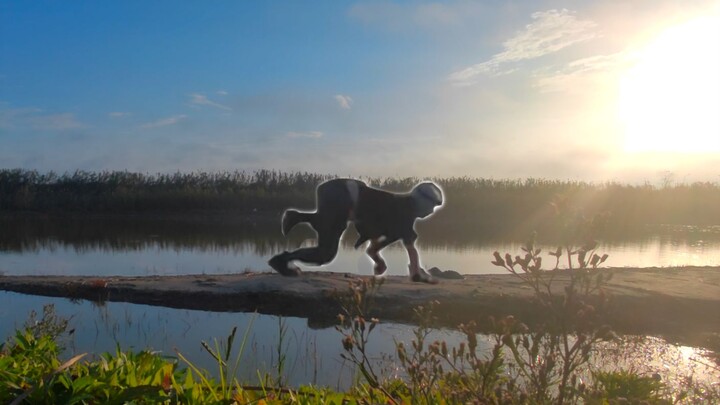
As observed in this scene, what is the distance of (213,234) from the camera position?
22844mm

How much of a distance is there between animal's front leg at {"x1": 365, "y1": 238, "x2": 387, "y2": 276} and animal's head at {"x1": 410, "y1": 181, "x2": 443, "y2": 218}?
2.11 ft

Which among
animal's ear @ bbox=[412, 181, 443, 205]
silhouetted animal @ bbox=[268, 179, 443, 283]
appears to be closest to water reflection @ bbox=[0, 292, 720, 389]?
silhouetted animal @ bbox=[268, 179, 443, 283]

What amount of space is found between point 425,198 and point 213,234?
604 inches

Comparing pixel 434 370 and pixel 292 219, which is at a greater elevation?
pixel 292 219

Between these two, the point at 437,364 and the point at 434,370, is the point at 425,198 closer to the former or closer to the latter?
the point at 437,364

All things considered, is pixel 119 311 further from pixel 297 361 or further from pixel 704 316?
pixel 704 316

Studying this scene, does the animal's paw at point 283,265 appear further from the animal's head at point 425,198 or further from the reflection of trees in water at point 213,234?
the reflection of trees in water at point 213,234

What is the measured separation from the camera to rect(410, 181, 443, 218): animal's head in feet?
28.5

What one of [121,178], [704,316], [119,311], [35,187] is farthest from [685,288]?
[35,187]

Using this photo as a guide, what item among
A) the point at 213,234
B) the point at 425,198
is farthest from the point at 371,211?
the point at 213,234

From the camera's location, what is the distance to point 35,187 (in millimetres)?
32125

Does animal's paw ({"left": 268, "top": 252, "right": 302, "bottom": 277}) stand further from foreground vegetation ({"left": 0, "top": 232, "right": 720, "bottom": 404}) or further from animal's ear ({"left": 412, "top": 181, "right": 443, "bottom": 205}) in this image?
foreground vegetation ({"left": 0, "top": 232, "right": 720, "bottom": 404})

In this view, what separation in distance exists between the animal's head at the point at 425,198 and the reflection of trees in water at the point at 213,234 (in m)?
6.19

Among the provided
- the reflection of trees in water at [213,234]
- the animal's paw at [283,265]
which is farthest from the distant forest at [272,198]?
the animal's paw at [283,265]
